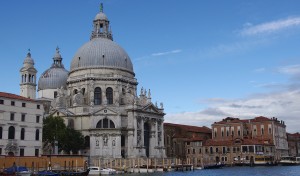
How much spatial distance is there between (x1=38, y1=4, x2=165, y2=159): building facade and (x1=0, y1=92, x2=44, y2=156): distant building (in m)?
16.1

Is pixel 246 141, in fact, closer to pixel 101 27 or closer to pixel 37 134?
pixel 101 27

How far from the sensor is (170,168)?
65812mm

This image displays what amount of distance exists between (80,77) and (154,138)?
A: 15557 millimetres

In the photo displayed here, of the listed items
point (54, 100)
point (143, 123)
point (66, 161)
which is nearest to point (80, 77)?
point (54, 100)

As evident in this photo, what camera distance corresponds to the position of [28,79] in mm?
77312

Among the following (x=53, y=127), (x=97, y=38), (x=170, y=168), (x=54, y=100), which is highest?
(x=97, y=38)

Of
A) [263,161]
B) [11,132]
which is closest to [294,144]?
[263,161]

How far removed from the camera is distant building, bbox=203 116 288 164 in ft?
276

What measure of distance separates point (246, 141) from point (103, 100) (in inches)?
1126

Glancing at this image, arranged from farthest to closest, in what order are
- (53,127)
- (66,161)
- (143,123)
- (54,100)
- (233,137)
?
(233,137) < (54,100) < (143,123) < (53,127) < (66,161)

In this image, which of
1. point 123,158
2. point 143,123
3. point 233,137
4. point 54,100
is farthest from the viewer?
point 233,137

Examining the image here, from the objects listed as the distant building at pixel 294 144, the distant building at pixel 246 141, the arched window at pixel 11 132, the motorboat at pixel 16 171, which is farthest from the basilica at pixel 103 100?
the distant building at pixel 294 144

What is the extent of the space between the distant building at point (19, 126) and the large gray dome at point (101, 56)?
2399cm

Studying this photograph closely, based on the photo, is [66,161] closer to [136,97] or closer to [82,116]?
[82,116]
